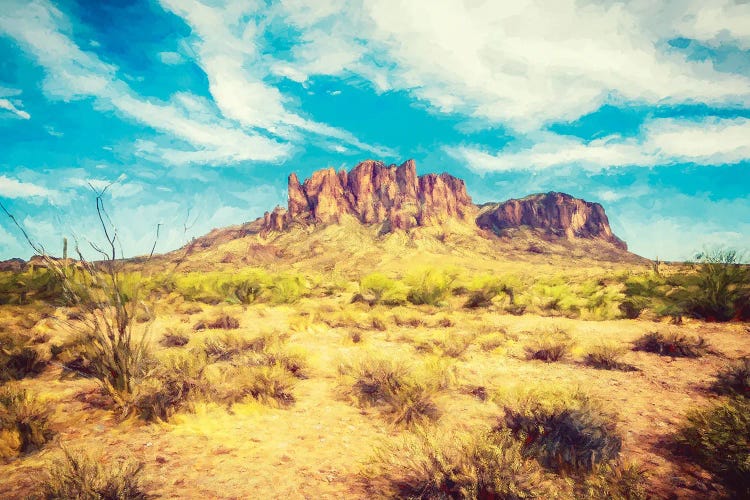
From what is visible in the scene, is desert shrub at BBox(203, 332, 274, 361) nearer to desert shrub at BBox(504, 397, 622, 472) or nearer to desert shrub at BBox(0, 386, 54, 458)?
desert shrub at BBox(0, 386, 54, 458)

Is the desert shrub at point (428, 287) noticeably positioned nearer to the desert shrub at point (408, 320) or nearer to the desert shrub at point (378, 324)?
the desert shrub at point (408, 320)

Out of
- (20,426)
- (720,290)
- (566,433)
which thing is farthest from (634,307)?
(20,426)

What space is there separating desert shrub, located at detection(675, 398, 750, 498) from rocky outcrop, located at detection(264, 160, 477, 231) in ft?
387

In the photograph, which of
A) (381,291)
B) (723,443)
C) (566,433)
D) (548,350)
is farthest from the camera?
(381,291)

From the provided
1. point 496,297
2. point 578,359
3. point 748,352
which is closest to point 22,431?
point 578,359

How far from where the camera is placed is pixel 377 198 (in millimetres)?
145125

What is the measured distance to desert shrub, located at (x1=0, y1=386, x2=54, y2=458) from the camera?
3196mm

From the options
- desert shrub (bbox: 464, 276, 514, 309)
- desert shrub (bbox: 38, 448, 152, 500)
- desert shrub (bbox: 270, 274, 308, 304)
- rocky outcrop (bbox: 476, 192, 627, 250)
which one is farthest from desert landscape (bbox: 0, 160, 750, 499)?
rocky outcrop (bbox: 476, 192, 627, 250)

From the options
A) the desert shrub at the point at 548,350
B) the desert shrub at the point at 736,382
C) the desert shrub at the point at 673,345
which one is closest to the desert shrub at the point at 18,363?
the desert shrub at the point at 548,350

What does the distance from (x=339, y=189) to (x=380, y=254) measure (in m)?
61.1

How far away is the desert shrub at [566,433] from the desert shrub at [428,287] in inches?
372

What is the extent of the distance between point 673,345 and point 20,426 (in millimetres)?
10030

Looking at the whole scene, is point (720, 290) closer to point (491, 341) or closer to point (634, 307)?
point (634, 307)

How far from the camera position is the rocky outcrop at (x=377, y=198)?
132375 mm
